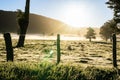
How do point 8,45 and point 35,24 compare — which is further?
point 35,24

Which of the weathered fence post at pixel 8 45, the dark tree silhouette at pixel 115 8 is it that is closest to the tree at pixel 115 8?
the dark tree silhouette at pixel 115 8

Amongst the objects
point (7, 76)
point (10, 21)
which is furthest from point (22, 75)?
point (10, 21)

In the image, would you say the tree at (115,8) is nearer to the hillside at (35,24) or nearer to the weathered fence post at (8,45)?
the weathered fence post at (8,45)

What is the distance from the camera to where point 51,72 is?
970cm

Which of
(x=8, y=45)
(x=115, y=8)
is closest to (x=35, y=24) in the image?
(x=115, y=8)

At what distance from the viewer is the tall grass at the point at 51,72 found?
9289 mm

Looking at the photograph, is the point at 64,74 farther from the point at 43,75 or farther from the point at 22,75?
the point at 22,75

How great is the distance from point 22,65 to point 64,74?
1.73 meters

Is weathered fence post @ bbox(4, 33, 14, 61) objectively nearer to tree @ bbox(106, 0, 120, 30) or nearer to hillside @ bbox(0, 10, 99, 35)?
tree @ bbox(106, 0, 120, 30)

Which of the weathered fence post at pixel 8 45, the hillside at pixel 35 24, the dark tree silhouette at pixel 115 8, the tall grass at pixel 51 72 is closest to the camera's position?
the tall grass at pixel 51 72

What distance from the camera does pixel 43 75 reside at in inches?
372

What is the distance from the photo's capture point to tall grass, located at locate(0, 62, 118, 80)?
9.29 metres

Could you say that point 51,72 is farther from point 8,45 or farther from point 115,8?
point 115,8

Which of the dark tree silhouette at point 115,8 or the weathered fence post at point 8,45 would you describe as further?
the dark tree silhouette at point 115,8
